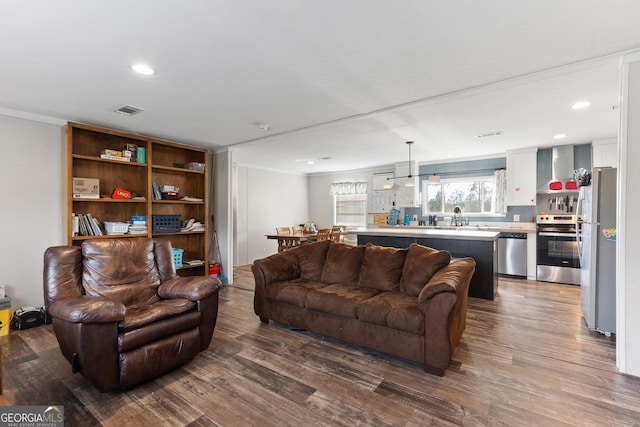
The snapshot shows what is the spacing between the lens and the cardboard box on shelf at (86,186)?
12.4 ft

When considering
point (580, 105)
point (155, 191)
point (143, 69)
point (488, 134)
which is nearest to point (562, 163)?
point (488, 134)

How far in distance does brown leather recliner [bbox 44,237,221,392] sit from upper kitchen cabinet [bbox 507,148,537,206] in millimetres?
5657

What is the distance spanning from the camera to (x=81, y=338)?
6.38ft

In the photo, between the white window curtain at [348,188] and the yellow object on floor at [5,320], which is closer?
the yellow object on floor at [5,320]

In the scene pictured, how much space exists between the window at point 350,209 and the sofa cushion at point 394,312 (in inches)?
211

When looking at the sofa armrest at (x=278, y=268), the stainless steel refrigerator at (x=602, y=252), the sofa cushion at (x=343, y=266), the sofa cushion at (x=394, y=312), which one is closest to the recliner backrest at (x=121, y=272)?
the sofa armrest at (x=278, y=268)

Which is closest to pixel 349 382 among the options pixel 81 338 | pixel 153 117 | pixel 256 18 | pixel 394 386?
pixel 394 386

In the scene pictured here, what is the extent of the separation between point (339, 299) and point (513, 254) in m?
4.28

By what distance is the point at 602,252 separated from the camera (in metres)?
3.00

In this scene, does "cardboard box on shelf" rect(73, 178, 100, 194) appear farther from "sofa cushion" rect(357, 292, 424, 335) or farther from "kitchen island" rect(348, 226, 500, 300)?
"kitchen island" rect(348, 226, 500, 300)

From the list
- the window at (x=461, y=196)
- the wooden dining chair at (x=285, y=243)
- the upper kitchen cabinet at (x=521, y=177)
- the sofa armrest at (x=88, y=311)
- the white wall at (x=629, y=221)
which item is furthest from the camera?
the window at (x=461, y=196)

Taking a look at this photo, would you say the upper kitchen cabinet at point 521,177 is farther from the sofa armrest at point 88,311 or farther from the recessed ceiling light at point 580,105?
the sofa armrest at point 88,311

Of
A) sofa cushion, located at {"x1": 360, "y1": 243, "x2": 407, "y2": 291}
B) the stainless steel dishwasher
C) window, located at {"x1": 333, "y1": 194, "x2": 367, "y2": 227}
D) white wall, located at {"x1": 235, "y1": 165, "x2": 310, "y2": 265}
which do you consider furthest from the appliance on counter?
white wall, located at {"x1": 235, "y1": 165, "x2": 310, "y2": 265}

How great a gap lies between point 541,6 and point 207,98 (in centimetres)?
287
